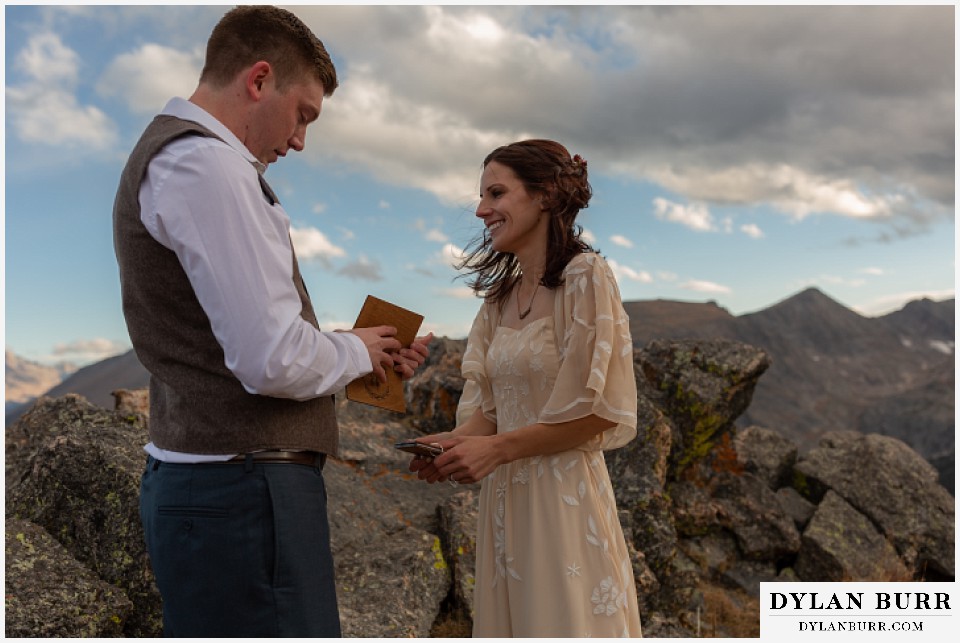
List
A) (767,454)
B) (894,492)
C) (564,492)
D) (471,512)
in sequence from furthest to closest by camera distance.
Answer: (767,454) → (894,492) → (471,512) → (564,492)

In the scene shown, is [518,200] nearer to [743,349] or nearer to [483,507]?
[483,507]

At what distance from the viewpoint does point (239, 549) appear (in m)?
2.25

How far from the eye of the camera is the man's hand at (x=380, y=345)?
2549 mm

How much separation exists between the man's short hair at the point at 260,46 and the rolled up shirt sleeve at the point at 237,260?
393 millimetres

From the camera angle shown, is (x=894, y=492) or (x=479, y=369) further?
(x=894, y=492)

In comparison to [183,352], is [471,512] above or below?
below

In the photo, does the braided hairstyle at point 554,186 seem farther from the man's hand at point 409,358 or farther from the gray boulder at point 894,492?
the gray boulder at point 894,492

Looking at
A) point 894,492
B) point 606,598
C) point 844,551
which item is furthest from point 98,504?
point 894,492

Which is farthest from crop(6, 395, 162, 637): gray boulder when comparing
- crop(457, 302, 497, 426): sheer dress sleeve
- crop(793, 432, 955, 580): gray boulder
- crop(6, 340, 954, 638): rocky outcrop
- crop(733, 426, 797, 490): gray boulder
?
crop(793, 432, 955, 580): gray boulder

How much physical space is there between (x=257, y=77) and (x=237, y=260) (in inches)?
27.8

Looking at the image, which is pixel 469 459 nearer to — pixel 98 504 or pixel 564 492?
pixel 564 492

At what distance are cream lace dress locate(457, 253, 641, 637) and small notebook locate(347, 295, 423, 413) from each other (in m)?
0.64

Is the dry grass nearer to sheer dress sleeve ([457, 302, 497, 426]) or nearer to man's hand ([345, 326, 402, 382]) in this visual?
sheer dress sleeve ([457, 302, 497, 426])

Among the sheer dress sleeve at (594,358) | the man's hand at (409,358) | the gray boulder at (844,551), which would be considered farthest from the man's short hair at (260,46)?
the gray boulder at (844,551)
